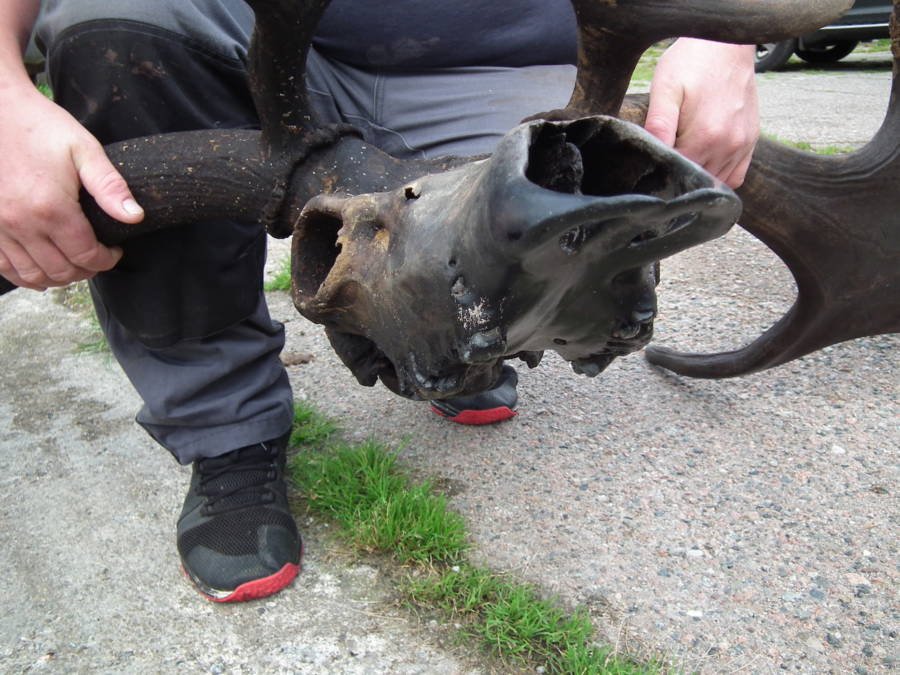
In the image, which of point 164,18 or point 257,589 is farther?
point 257,589

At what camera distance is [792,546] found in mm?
1668

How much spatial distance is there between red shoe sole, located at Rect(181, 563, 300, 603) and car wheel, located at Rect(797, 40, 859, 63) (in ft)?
34.5

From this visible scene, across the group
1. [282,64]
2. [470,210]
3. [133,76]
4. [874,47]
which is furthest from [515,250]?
[874,47]

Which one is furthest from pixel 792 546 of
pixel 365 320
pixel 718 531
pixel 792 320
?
pixel 365 320

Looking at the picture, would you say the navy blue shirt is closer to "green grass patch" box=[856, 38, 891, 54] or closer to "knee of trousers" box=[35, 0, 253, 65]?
"knee of trousers" box=[35, 0, 253, 65]

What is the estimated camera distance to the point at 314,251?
1159 millimetres

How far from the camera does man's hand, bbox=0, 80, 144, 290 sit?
4.06 feet

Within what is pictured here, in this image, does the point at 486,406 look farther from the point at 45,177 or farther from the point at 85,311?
the point at 85,311

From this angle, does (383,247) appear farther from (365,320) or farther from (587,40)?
(587,40)

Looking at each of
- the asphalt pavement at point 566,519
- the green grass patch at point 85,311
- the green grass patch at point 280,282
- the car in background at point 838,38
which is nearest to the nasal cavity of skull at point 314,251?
the asphalt pavement at point 566,519

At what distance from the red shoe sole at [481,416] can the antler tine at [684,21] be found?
1.19 m

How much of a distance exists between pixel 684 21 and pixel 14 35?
117cm

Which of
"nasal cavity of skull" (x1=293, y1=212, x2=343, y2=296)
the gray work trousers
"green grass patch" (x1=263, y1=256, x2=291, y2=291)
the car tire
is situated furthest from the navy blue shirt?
the car tire

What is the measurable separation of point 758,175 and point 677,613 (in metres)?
0.83
